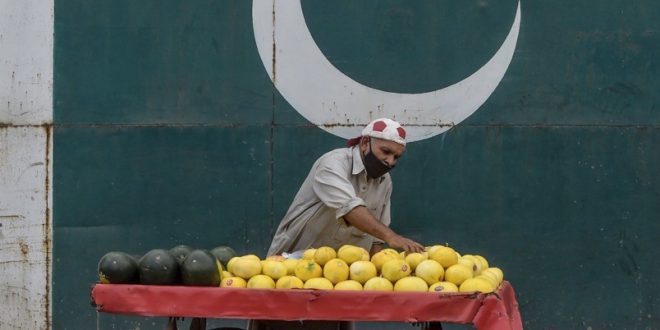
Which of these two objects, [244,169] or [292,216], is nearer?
[292,216]

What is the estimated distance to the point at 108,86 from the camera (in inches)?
297

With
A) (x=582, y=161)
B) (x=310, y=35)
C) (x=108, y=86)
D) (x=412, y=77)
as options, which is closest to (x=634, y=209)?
(x=582, y=161)

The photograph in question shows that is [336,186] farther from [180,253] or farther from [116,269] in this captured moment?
[116,269]

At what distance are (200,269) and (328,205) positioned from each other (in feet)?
3.11

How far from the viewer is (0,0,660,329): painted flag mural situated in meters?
7.50

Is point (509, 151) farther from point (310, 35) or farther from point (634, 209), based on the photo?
point (310, 35)

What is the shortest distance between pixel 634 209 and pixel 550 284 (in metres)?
0.72

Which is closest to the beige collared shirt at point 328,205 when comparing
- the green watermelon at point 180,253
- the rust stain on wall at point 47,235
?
the green watermelon at point 180,253

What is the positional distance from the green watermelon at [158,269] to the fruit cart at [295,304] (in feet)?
0.22

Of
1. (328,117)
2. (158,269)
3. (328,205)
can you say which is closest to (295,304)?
(158,269)

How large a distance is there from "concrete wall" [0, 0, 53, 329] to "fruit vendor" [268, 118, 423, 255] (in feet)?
6.53

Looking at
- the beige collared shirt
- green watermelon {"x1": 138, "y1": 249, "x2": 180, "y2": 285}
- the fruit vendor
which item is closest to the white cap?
the fruit vendor

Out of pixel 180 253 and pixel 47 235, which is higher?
pixel 180 253

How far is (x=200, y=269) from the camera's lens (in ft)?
17.1
